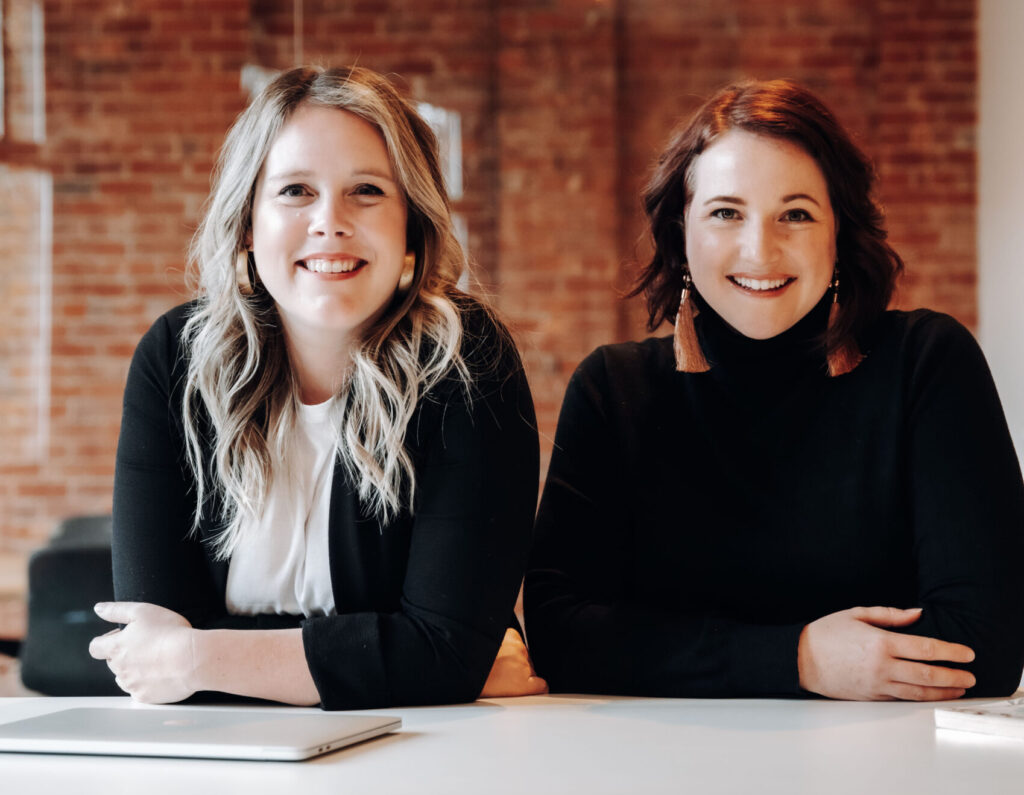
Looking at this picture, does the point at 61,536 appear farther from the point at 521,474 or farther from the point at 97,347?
the point at 521,474

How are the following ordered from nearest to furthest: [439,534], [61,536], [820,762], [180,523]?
1. [820,762]
2. [439,534]
3. [180,523]
4. [61,536]

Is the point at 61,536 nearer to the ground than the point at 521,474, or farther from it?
nearer to the ground

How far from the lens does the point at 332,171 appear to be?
1614 millimetres

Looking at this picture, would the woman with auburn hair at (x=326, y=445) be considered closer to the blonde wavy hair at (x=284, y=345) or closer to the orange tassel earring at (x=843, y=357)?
the blonde wavy hair at (x=284, y=345)

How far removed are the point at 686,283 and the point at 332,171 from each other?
2.06 ft

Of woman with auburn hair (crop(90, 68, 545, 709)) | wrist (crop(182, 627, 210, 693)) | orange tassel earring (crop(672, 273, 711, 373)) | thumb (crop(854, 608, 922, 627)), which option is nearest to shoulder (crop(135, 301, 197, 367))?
woman with auburn hair (crop(90, 68, 545, 709))

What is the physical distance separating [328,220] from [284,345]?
0.80 feet

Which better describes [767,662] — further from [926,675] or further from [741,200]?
Answer: [741,200]

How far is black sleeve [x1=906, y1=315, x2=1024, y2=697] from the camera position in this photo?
60.2 inches

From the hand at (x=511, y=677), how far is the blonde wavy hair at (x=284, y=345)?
0.24m

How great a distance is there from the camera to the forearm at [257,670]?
1388 millimetres

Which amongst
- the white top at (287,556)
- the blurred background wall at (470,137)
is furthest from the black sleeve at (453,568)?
the blurred background wall at (470,137)

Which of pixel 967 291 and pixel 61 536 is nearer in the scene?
pixel 61 536

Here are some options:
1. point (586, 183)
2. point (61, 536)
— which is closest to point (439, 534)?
point (61, 536)
